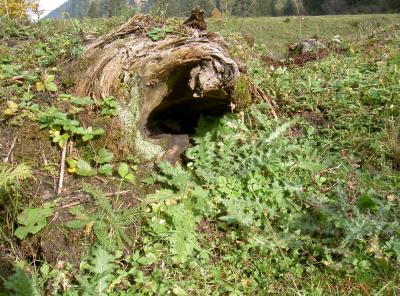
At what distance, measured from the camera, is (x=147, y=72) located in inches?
149

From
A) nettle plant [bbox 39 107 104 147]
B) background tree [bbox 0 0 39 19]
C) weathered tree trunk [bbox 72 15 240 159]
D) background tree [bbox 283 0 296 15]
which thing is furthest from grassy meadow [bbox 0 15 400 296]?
background tree [bbox 283 0 296 15]

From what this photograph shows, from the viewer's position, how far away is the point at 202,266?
290 centimetres

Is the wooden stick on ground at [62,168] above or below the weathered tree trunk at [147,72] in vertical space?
below

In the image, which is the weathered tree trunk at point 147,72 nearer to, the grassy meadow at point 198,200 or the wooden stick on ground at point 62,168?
the grassy meadow at point 198,200

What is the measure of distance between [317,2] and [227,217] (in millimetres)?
63500

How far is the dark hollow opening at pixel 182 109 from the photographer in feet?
13.5

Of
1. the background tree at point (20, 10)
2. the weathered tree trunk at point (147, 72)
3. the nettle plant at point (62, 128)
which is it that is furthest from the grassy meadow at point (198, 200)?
the background tree at point (20, 10)

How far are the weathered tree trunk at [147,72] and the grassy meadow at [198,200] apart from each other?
0.55 ft

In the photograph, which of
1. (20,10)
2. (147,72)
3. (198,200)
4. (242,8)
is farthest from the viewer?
(242,8)

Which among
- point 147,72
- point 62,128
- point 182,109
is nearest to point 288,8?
Result: point 182,109

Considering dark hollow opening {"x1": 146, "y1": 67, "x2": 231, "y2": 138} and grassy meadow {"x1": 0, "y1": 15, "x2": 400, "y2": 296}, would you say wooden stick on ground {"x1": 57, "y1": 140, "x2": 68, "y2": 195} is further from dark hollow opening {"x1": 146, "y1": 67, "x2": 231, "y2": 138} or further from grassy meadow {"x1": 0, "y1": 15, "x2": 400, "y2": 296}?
dark hollow opening {"x1": 146, "y1": 67, "x2": 231, "y2": 138}

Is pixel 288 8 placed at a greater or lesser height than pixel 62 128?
lesser

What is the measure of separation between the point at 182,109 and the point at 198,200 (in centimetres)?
164

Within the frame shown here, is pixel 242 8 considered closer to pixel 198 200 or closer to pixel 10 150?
pixel 198 200
